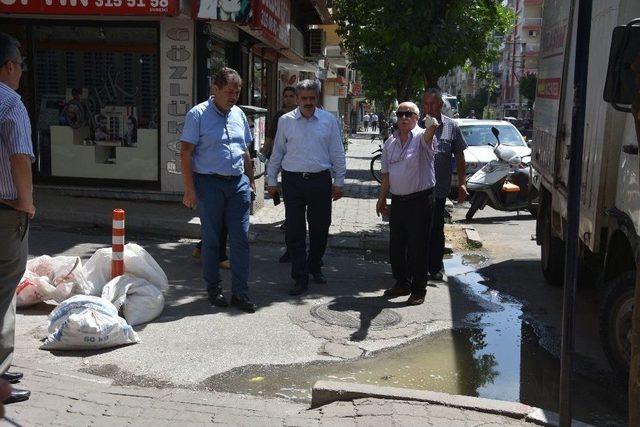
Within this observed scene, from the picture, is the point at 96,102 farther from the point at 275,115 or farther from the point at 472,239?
the point at 472,239

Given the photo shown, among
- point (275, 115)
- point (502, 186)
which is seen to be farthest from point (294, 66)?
point (275, 115)

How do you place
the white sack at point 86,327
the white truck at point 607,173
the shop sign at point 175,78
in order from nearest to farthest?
the white truck at point 607,173, the white sack at point 86,327, the shop sign at point 175,78

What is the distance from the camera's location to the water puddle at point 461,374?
4797mm

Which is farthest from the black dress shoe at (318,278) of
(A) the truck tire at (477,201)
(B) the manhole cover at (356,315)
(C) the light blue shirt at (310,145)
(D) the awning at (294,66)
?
(D) the awning at (294,66)

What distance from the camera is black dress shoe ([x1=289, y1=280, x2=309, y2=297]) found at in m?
7.09

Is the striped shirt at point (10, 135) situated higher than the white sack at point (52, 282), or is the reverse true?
the striped shirt at point (10, 135)

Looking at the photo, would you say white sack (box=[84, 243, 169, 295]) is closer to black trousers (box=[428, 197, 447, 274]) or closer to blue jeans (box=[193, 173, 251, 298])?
blue jeans (box=[193, 173, 251, 298])

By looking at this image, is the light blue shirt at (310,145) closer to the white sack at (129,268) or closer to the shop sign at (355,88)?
the white sack at (129,268)

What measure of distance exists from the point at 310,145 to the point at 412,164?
962mm

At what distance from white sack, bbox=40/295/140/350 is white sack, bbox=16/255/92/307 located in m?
0.76

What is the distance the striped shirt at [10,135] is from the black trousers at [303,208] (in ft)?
10.5

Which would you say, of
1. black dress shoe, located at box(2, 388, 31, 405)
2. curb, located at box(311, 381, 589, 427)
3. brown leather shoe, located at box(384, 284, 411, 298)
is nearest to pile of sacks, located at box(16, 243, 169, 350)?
black dress shoe, located at box(2, 388, 31, 405)

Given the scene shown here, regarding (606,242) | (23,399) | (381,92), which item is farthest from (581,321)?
(381,92)

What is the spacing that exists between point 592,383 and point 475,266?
4.15m
